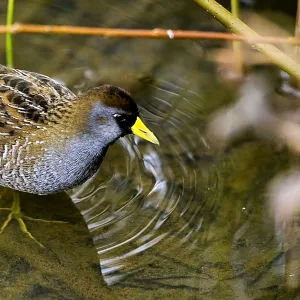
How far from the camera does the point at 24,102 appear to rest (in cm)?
384

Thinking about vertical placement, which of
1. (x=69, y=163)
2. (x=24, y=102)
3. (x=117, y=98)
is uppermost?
(x=117, y=98)

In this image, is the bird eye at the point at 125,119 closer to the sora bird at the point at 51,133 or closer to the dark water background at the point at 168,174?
the sora bird at the point at 51,133

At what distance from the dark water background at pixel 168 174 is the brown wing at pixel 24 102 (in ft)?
2.11

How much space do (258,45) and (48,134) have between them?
1909mm

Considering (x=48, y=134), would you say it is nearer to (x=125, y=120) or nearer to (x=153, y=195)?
(x=125, y=120)

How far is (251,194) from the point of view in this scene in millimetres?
4195

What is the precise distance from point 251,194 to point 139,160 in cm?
81

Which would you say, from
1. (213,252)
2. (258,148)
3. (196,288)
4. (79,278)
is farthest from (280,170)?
(79,278)

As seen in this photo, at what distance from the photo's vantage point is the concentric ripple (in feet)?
12.5

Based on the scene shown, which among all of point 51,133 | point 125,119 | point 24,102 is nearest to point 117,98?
point 125,119

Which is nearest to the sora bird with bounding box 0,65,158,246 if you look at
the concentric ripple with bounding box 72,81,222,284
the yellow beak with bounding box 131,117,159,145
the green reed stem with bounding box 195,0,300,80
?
the yellow beak with bounding box 131,117,159,145

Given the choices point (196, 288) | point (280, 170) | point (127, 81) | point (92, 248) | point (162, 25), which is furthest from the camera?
point (162, 25)

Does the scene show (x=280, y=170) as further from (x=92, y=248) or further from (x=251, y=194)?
(x=92, y=248)

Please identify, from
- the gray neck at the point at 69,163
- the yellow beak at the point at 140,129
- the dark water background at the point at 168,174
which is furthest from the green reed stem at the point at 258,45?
the dark water background at the point at 168,174
